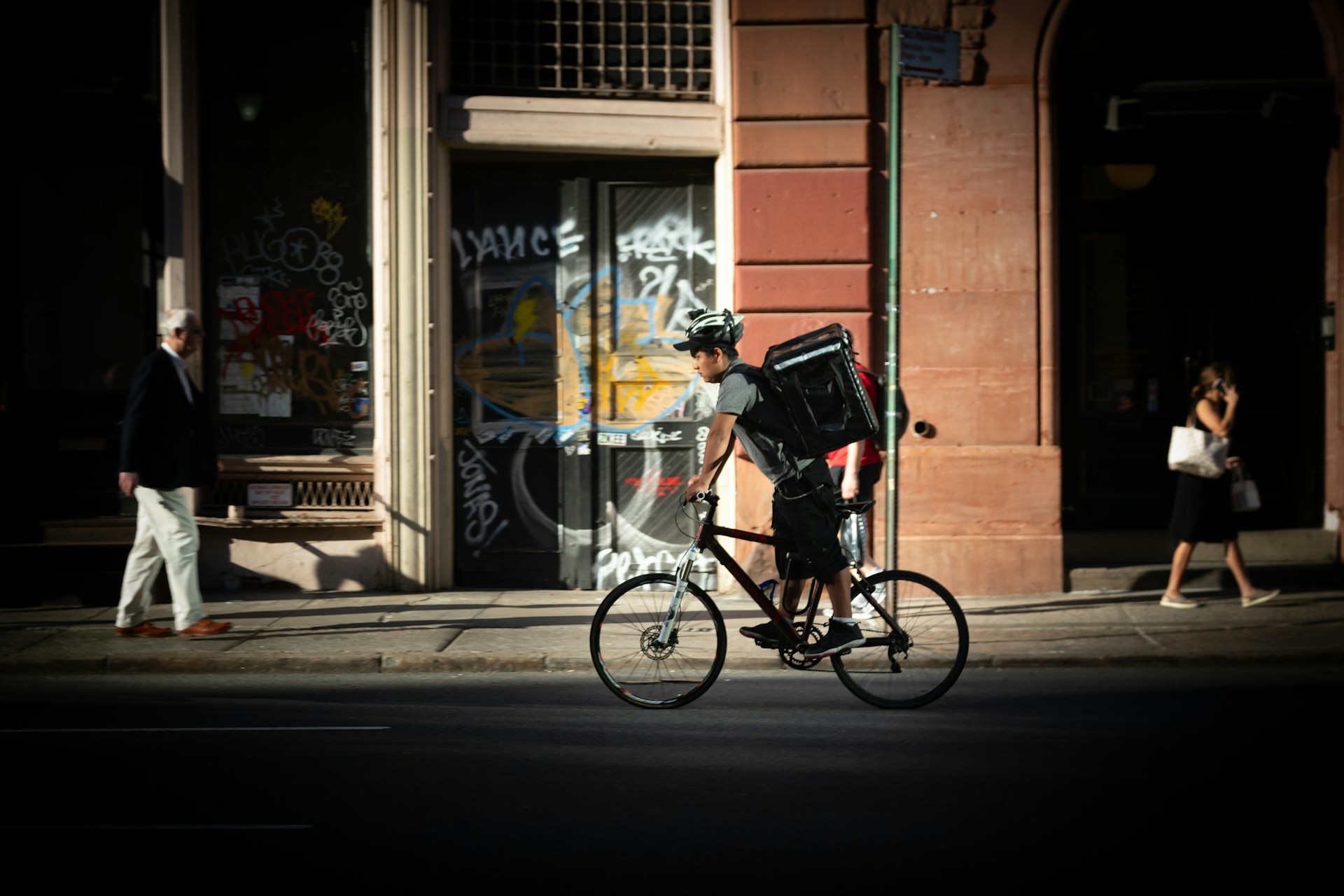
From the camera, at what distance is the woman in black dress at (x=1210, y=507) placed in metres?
9.32

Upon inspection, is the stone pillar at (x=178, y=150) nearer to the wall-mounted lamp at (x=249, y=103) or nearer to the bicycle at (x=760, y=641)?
the wall-mounted lamp at (x=249, y=103)

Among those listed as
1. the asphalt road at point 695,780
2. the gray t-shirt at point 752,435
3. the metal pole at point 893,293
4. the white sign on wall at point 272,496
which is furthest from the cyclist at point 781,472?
the white sign on wall at point 272,496

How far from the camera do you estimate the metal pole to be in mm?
8336

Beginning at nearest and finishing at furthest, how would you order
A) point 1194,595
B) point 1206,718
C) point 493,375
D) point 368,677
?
1. point 1206,718
2. point 368,677
3. point 1194,595
4. point 493,375

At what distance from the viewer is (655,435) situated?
10539 mm

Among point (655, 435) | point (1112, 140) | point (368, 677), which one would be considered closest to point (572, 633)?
point (368, 677)

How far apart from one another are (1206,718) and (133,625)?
624 cm

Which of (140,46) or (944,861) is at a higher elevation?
(140,46)

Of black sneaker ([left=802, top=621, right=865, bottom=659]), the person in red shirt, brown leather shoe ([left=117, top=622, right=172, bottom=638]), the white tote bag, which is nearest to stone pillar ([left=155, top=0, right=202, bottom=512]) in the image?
brown leather shoe ([left=117, top=622, right=172, bottom=638])

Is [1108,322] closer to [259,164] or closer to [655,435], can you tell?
[655,435]

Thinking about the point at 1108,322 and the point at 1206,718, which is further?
the point at 1108,322

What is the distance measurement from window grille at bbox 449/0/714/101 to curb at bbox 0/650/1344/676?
491 cm

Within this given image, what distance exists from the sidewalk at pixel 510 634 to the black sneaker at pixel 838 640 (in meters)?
1.36

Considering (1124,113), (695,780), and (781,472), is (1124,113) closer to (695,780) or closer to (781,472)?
(781,472)
